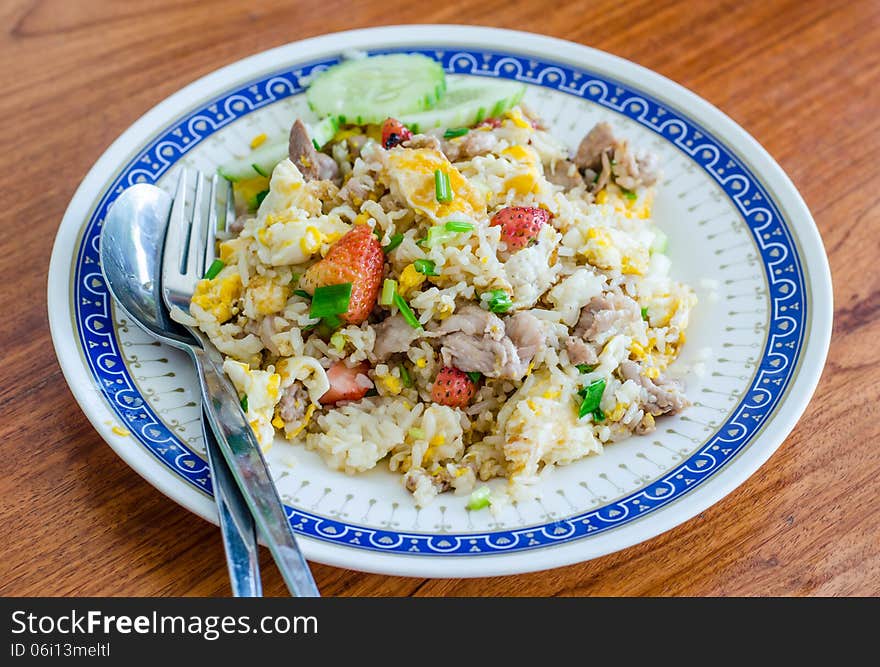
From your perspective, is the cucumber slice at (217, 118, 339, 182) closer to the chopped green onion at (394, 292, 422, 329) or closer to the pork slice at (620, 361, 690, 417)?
the chopped green onion at (394, 292, 422, 329)

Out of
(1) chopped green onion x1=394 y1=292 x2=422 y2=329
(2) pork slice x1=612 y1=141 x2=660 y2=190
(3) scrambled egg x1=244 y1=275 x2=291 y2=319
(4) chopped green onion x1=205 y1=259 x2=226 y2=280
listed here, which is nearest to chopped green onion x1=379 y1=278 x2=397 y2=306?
(1) chopped green onion x1=394 y1=292 x2=422 y2=329

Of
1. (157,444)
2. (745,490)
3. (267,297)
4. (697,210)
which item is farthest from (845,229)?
(157,444)

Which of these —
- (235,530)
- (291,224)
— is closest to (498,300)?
(291,224)

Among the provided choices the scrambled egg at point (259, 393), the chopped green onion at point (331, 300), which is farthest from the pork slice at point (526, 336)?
the scrambled egg at point (259, 393)

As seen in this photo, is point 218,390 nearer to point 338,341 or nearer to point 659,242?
point 338,341

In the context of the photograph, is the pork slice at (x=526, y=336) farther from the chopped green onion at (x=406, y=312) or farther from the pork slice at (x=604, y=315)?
the chopped green onion at (x=406, y=312)

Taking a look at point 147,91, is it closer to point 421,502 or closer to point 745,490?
point 421,502

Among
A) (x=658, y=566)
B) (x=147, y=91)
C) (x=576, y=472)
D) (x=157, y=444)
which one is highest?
(x=147, y=91)
